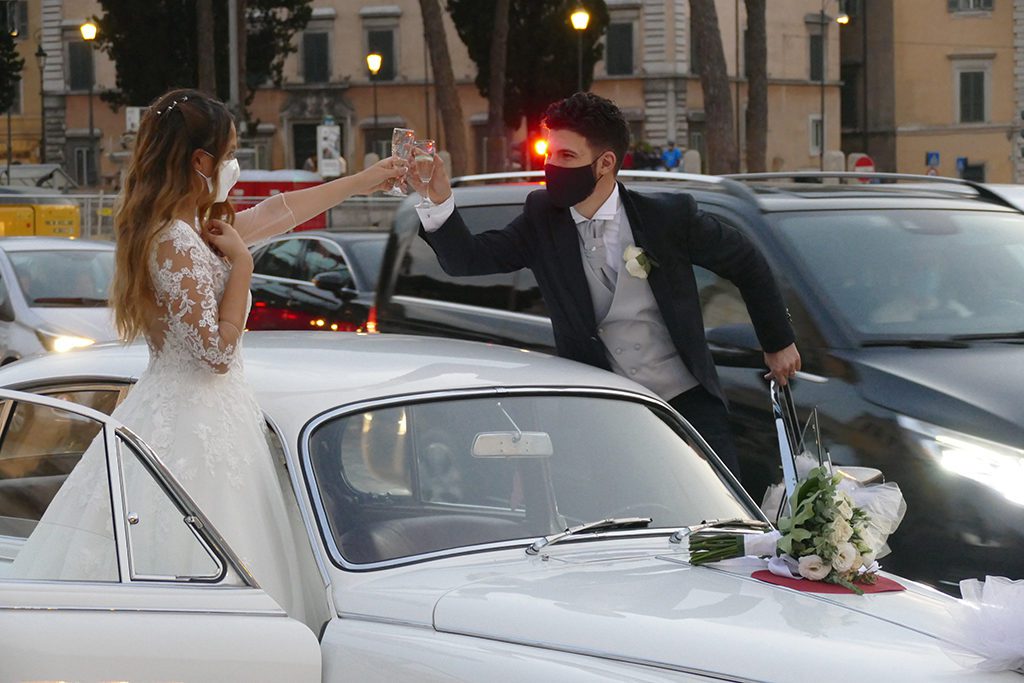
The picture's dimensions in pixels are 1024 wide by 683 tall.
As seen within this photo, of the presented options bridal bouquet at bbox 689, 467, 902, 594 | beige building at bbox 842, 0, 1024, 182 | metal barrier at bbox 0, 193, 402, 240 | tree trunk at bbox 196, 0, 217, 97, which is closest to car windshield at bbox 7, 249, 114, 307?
bridal bouquet at bbox 689, 467, 902, 594

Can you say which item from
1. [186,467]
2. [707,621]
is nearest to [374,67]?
[186,467]

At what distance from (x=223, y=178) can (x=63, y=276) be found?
10537mm

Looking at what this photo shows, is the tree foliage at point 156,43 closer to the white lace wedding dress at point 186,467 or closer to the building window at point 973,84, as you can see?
the building window at point 973,84

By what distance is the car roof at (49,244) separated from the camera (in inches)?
600

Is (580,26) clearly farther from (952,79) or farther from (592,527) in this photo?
(592,527)

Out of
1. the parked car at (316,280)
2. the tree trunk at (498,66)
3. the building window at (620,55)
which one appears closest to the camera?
the parked car at (316,280)

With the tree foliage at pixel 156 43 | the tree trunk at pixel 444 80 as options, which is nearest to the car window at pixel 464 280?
the tree trunk at pixel 444 80

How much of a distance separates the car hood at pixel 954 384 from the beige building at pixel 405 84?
59816 mm

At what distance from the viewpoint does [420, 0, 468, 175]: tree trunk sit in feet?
113

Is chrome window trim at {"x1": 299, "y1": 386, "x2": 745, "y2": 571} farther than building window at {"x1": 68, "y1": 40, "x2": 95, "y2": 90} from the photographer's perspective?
No

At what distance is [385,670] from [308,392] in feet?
3.66

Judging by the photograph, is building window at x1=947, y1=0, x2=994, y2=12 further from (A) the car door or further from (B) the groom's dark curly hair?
(A) the car door

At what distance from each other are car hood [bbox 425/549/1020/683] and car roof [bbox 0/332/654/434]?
2.40 ft

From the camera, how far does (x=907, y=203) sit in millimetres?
7453
